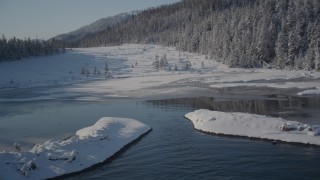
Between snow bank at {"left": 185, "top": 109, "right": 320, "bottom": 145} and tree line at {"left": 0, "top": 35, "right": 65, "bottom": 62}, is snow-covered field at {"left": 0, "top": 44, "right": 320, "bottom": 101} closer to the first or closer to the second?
tree line at {"left": 0, "top": 35, "right": 65, "bottom": 62}

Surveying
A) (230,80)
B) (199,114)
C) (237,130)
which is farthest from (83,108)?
(230,80)

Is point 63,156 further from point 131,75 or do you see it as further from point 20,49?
point 20,49

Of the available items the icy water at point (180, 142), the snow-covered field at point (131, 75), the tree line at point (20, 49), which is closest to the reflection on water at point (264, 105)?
the icy water at point (180, 142)

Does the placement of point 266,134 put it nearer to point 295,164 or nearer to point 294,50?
point 295,164

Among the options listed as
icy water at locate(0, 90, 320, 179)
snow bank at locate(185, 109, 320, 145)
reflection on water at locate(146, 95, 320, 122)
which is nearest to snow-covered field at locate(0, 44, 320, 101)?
reflection on water at locate(146, 95, 320, 122)

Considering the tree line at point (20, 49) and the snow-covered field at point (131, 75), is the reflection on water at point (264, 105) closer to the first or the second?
the snow-covered field at point (131, 75)

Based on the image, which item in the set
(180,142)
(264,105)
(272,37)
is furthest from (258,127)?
(272,37)
